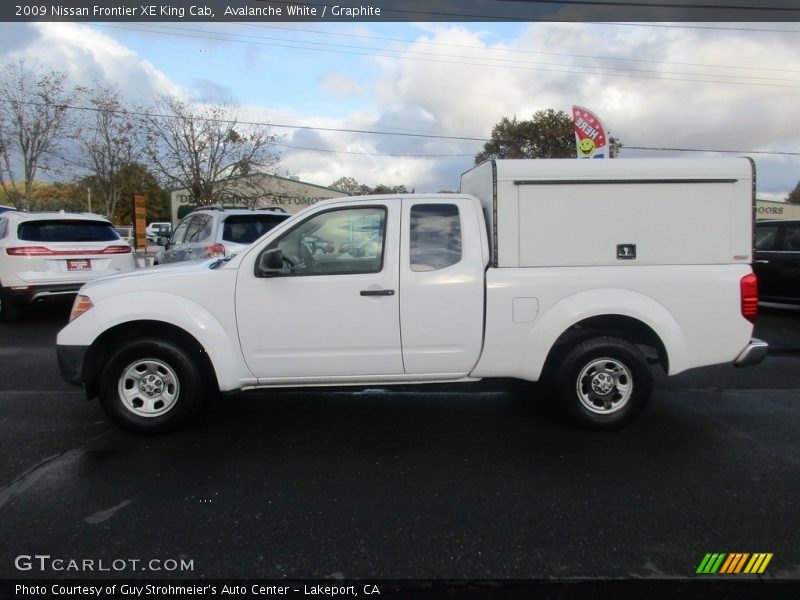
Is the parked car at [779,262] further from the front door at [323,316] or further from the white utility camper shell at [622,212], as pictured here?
the front door at [323,316]

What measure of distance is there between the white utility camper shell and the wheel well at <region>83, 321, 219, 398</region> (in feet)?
7.94

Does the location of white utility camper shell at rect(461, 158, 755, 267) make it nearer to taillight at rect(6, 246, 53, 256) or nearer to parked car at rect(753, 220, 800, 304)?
parked car at rect(753, 220, 800, 304)

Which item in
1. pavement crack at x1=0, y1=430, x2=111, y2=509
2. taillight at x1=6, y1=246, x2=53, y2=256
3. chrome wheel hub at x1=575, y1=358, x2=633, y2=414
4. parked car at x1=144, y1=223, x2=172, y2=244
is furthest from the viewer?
parked car at x1=144, y1=223, x2=172, y2=244

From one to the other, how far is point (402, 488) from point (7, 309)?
8.60m

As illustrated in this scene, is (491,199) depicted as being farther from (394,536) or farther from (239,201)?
(239,201)

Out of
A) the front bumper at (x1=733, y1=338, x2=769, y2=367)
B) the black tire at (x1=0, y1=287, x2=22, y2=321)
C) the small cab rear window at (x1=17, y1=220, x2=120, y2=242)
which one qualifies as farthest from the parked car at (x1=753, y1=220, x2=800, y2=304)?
the black tire at (x1=0, y1=287, x2=22, y2=321)

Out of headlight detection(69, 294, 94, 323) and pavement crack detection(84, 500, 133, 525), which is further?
headlight detection(69, 294, 94, 323)

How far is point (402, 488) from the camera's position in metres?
3.48

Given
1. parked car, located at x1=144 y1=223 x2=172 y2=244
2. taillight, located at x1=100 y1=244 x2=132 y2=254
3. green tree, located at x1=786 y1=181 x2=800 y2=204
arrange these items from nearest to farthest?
taillight, located at x1=100 y1=244 x2=132 y2=254, parked car, located at x1=144 y1=223 x2=172 y2=244, green tree, located at x1=786 y1=181 x2=800 y2=204

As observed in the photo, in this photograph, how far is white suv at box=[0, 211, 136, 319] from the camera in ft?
Answer: 27.7

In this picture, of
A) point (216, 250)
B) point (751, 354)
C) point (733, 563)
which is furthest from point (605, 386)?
point (216, 250)

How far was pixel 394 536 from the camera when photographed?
2957 mm
